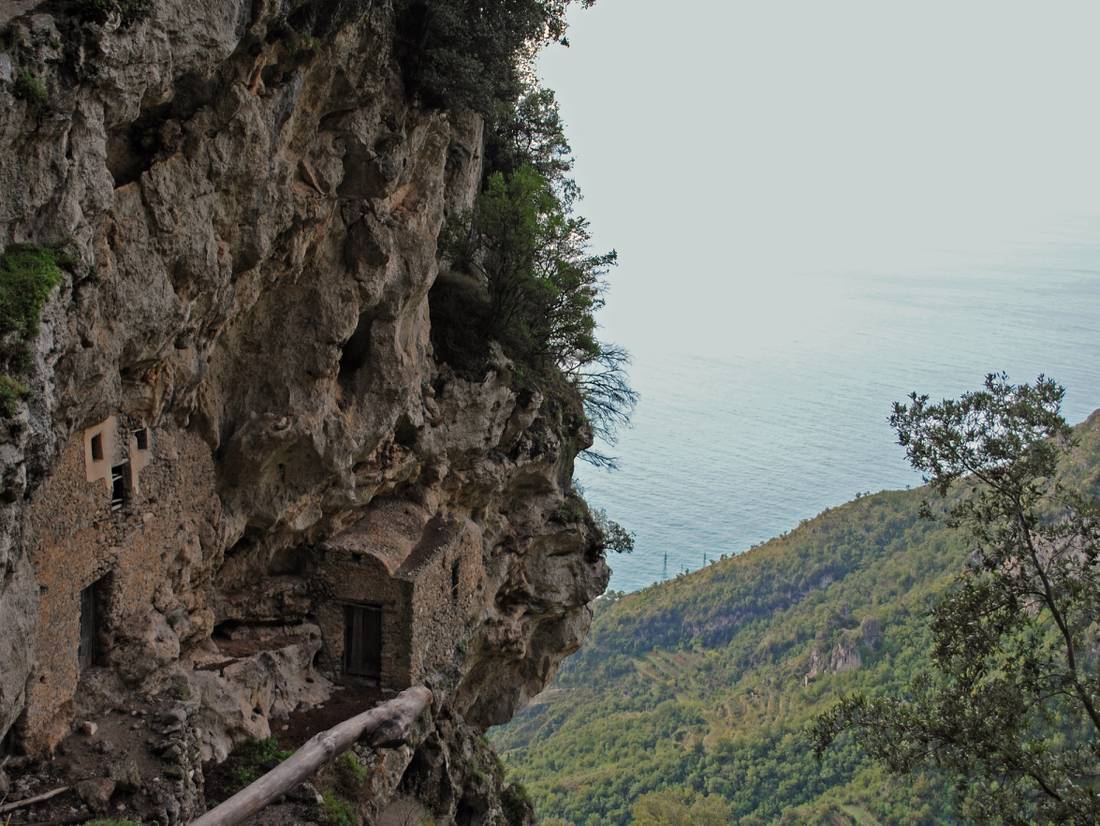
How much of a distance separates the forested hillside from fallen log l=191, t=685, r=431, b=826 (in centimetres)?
2227

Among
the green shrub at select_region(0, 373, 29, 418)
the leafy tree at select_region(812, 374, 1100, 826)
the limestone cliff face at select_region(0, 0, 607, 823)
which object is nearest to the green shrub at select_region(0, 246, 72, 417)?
the green shrub at select_region(0, 373, 29, 418)

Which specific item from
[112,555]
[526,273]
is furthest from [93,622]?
[526,273]

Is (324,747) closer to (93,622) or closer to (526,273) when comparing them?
(93,622)

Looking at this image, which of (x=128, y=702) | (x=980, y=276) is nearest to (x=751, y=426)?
(x=128, y=702)

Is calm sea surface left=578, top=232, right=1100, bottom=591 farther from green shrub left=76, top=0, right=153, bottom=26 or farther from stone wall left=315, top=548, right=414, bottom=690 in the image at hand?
green shrub left=76, top=0, right=153, bottom=26

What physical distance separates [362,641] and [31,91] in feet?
32.8

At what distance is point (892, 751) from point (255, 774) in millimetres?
7711

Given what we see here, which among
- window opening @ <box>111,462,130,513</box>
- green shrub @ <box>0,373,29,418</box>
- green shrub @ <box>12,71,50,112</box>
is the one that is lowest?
window opening @ <box>111,462,130,513</box>

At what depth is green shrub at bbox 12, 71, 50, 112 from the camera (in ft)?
24.2

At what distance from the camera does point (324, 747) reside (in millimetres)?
12250

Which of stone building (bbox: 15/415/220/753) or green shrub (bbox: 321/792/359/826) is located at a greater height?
stone building (bbox: 15/415/220/753)

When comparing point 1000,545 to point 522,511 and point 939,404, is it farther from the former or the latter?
point 522,511

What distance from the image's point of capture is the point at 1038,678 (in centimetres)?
1342

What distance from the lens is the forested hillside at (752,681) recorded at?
40.2 metres
